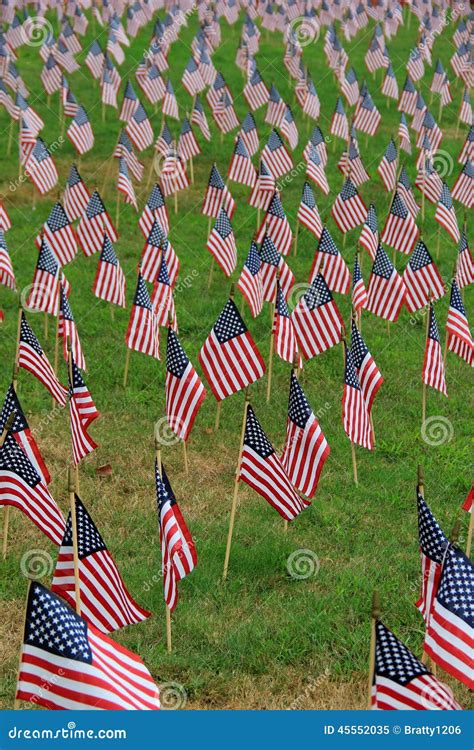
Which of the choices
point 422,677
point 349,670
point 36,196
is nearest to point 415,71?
point 36,196

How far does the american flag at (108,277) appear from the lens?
15594 mm

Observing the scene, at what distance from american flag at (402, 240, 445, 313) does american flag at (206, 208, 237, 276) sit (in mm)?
2848

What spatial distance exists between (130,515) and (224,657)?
2659 mm

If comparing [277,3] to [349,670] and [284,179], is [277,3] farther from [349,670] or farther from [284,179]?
[349,670]

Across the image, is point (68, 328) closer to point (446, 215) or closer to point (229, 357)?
point (229, 357)

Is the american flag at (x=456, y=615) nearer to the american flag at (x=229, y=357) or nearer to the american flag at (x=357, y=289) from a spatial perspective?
the american flag at (x=229, y=357)

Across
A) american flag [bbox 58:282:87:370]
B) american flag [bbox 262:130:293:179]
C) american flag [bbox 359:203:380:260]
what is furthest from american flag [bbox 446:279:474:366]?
american flag [bbox 262:130:293:179]

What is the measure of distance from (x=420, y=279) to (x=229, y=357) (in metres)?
4.52

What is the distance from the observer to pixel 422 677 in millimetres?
6598

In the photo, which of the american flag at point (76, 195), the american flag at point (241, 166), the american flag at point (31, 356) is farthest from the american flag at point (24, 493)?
the american flag at point (241, 166)

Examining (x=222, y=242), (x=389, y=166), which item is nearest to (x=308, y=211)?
(x=222, y=242)

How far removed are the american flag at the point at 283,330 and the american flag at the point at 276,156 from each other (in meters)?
8.06

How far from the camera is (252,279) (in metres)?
14.9

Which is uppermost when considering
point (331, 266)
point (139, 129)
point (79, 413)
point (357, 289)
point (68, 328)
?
point (139, 129)
